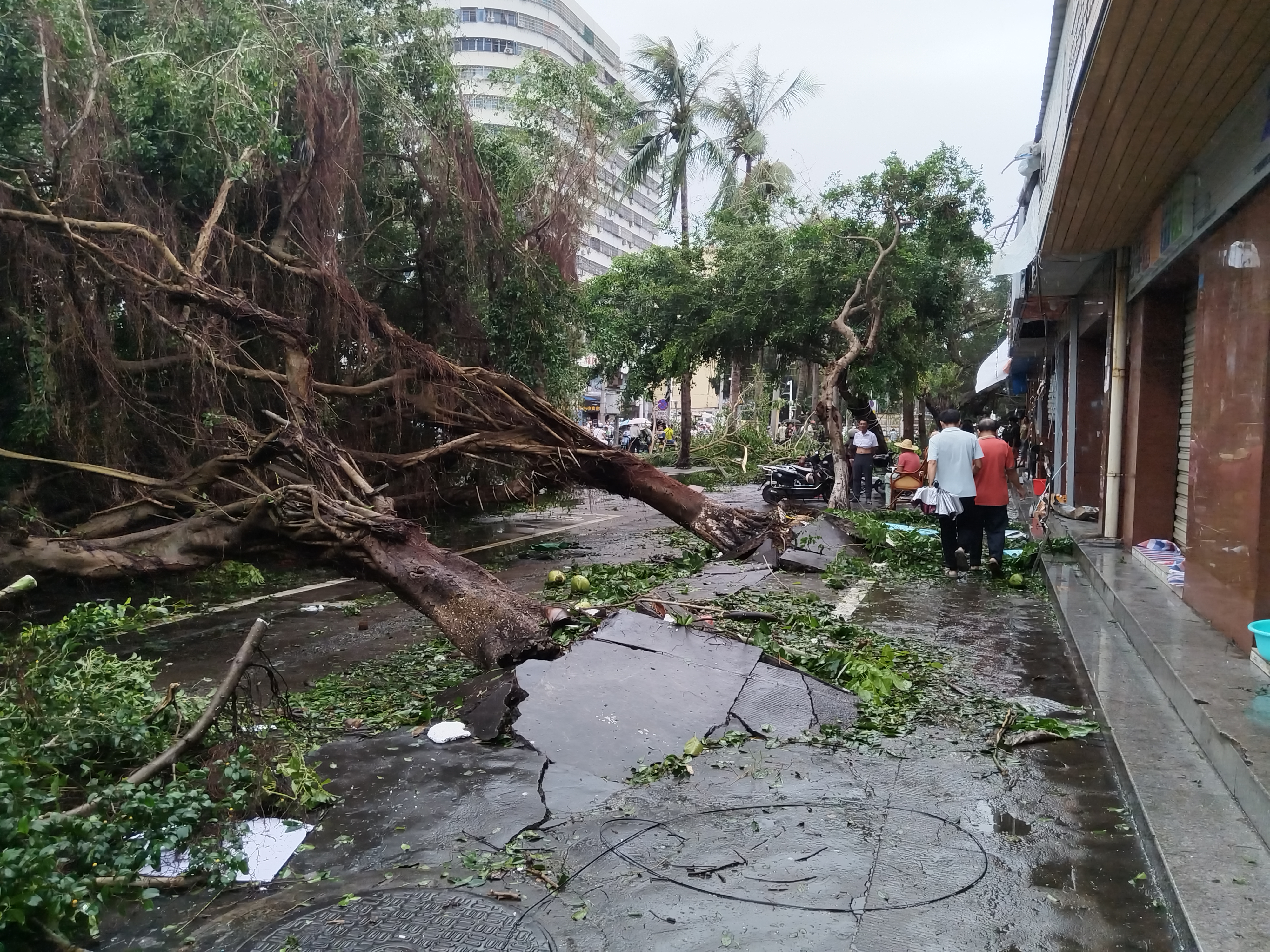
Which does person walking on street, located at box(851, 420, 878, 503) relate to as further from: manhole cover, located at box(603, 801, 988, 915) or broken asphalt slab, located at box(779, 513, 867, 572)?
manhole cover, located at box(603, 801, 988, 915)

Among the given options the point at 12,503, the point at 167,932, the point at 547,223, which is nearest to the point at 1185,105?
the point at 167,932

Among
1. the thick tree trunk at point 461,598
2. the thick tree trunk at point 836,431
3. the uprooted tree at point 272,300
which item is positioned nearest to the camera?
the thick tree trunk at point 461,598

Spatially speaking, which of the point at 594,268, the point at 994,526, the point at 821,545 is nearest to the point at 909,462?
the point at 821,545

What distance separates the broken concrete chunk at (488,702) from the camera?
16.8ft

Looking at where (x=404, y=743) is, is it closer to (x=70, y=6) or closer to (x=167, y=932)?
(x=167, y=932)

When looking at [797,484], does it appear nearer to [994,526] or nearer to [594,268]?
[994,526]

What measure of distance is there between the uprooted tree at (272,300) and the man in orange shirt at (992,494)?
257cm

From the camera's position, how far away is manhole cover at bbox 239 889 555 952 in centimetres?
310

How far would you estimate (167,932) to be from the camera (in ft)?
10.6

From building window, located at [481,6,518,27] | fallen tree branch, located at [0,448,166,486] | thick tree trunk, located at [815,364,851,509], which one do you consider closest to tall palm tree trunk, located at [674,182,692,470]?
thick tree trunk, located at [815,364,851,509]

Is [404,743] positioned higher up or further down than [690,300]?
further down

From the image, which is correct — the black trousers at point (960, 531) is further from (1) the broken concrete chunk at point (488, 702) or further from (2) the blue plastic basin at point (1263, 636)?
(1) the broken concrete chunk at point (488, 702)

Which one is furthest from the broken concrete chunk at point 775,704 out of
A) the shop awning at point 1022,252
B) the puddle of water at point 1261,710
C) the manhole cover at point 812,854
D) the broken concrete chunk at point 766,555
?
the shop awning at point 1022,252

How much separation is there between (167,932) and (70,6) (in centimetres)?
845
